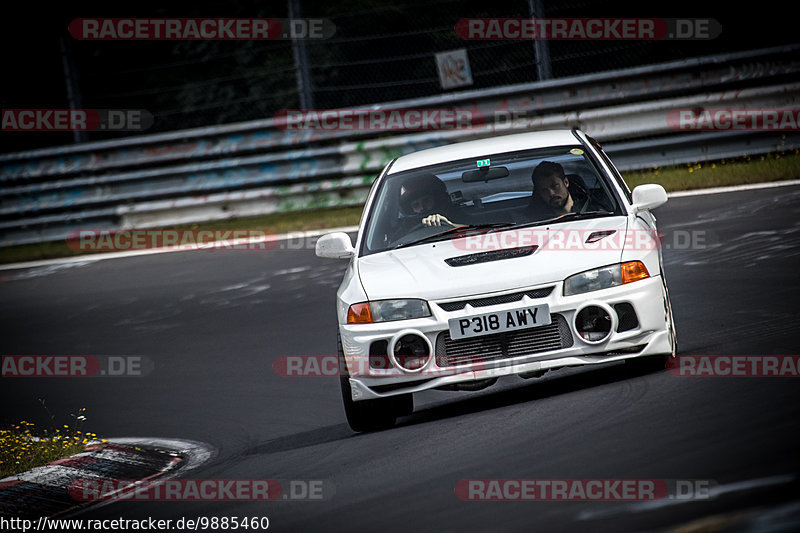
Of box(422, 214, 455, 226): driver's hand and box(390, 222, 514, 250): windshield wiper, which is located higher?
box(422, 214, 455, 226): driver's hand

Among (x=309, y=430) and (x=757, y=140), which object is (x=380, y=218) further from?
(x=757, y=140)

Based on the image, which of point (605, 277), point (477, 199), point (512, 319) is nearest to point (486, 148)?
point (477, 199)

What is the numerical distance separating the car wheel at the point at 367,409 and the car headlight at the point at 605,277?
47.6 inches

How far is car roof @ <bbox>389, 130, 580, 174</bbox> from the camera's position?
27.3ft

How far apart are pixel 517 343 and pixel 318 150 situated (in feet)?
35.2

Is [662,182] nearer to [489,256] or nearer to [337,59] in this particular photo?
[337,59]

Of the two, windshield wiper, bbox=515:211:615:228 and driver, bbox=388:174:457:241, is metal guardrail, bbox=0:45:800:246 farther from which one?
windshield wiper, bbox=515:211:615:228

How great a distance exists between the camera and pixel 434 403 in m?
8.10

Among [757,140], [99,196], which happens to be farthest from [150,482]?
[99,196]

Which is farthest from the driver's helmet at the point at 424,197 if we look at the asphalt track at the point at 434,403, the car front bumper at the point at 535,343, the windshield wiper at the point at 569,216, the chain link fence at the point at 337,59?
the chain link fence at the point at 337,59

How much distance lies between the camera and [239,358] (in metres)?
10.2

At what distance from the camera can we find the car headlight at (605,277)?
22.5 feet

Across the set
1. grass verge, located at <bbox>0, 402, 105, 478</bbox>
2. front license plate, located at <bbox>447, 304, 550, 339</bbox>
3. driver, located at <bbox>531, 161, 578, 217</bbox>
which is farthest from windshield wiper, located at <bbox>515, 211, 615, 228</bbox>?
grass verge, located at <bbox>0, 402, 105, 478</bbox>

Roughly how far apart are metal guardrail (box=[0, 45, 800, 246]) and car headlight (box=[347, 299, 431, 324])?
359 inches
